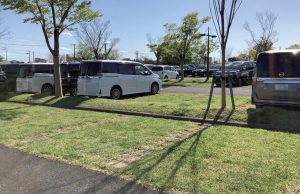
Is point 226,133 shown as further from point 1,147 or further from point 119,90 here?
point 119,90

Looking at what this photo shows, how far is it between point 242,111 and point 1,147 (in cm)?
575

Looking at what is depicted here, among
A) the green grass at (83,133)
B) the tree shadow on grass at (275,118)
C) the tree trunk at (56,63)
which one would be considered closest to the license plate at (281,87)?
the tree shadow on grass at (275,118)

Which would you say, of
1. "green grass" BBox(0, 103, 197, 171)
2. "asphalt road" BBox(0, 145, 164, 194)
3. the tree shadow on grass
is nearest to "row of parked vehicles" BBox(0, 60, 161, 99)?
"green grass" BBox(0, 103, 197, 171)

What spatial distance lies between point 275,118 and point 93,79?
8984mm

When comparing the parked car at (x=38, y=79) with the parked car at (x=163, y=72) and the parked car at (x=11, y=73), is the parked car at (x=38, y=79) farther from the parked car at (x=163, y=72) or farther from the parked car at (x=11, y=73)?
the parked car at (x=163, y=72)

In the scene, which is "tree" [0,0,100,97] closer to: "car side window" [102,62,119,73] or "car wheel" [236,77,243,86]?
"car side window" [102,62,119,73]

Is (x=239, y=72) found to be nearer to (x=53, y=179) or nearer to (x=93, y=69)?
(x=93, y=69)

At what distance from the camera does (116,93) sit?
16.4 metres

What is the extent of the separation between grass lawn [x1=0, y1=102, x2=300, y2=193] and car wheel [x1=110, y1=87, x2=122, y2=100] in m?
6.23

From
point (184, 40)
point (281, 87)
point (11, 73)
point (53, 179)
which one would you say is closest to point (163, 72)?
point (184, 40)

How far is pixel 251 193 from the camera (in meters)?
4.36

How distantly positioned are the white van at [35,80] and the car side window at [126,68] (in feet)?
13.9

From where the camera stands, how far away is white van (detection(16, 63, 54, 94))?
61.3ft

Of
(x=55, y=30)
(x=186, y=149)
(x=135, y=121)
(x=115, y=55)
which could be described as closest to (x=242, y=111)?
(x=135, y=121)
